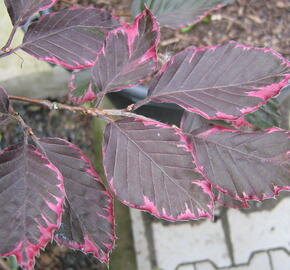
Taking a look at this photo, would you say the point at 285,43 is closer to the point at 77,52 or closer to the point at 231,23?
the point at 231,23

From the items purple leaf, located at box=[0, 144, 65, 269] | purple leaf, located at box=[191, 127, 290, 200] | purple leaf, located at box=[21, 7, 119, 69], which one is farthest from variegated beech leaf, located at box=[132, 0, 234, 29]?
purple leaf, located at box=[0, 144, 65, 269]

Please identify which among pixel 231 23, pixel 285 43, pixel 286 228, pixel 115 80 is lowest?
pixel 286 228

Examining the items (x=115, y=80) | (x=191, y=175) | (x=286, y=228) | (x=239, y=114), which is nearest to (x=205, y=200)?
(x=191, y=175)

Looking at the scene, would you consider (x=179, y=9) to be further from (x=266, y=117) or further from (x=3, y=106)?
(x=3, y=106)

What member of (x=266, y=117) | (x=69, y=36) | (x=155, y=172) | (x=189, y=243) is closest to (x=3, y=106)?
(x=69, y=36)

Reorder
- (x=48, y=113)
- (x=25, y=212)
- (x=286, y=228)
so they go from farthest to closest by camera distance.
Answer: (x=48, y=113), (x=286, y=228), (x=25, y=212)

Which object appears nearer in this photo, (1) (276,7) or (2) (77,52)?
(2) (77,52)

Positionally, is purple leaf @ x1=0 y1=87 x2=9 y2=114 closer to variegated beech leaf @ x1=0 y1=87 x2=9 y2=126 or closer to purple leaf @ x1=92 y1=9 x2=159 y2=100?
variegated beech leaf @ x1=0 y1=87 x2=9 y2=126

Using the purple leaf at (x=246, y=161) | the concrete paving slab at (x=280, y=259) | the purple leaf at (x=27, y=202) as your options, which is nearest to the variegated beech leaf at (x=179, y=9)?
the purple leaf at (x=246, y=161)

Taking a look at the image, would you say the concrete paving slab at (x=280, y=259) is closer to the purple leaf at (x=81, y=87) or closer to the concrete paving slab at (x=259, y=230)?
the concrete paving slab at (x=259, y=230)
